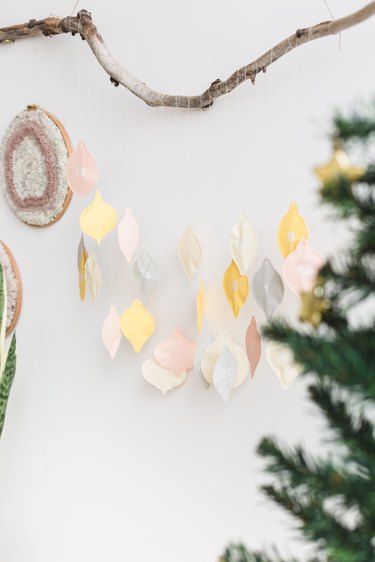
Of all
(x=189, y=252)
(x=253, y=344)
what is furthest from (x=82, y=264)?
(x=253, y=344)

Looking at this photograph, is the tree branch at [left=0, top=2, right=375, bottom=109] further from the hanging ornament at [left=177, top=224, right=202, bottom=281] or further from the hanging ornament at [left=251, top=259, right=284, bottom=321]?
the hanging ornament at [left=251, top=259, right=284, bottom=321]

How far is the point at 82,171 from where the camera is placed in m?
1.85

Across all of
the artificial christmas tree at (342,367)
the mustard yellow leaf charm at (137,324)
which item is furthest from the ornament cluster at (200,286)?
the artificial christmas tree at (342,367)

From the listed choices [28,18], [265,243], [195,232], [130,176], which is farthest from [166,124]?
[28,18]

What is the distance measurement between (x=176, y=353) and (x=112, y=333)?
194mm

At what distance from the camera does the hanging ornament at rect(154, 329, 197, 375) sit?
1.78 meters

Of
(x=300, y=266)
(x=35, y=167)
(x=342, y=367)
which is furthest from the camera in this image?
(x=35, y=167)

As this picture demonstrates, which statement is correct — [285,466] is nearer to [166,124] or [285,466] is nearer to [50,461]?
[166,124]

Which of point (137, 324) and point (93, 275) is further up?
point (93, 275)

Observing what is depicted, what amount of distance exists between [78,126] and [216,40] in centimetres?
49

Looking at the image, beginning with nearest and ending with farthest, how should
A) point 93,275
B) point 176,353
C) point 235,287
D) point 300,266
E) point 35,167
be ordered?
1. point 300,266
2. point 235,287
3. point 176,353
4. point 93,275
5. point 35,167

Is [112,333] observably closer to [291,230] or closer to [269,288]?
[269,288]

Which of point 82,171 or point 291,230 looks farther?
point 82,171

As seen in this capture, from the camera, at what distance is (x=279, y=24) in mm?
1650
